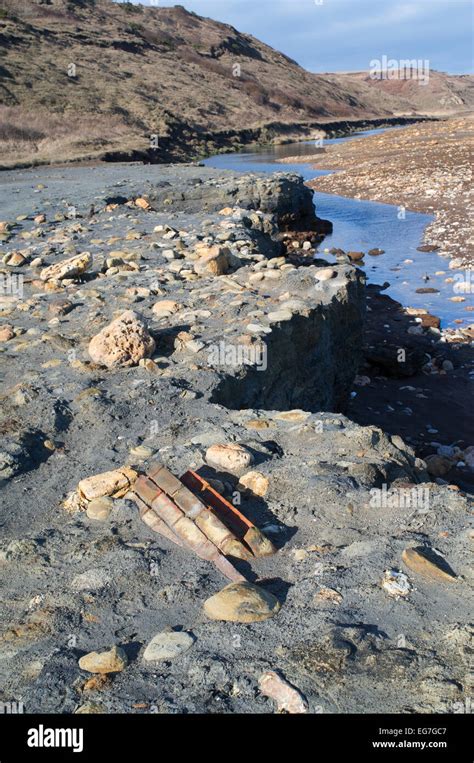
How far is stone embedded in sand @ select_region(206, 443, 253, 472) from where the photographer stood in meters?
3.97

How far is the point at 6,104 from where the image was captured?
1378 inches

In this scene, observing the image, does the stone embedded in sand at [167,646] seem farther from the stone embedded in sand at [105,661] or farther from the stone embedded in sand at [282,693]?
the stone embedded in sand at [282,693]

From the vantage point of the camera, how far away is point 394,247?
1780 cm

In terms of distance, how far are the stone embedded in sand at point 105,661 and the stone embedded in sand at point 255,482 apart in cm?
136

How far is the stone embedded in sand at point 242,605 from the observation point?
9.21 ft

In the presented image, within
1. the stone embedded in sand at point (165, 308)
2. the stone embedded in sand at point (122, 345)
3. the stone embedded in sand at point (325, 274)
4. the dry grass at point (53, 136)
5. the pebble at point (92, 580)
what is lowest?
the pebble at point (92, 580)

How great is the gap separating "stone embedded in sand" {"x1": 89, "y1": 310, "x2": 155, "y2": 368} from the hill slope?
20.8 meters

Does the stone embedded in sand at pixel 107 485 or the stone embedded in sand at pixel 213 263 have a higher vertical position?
the stone embedded in sand at pixel 213 263

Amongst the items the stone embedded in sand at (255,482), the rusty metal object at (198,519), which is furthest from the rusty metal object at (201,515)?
the stone embedded in sand at (255,482)

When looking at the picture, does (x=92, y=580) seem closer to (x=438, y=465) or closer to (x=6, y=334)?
(x=6, y=334)

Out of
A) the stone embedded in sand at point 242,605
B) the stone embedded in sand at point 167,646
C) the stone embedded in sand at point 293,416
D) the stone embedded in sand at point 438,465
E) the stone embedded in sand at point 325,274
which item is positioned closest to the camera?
the stone embedded in sand at point 167,646
